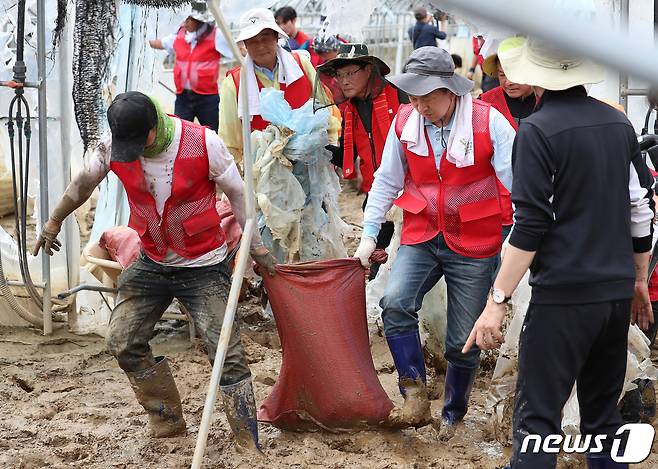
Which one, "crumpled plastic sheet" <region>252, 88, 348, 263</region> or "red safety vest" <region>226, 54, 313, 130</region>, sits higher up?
"red safety vest" <region>226, 54, 313, 130</region>

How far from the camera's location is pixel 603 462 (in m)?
3.21

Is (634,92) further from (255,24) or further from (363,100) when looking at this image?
(255,24)

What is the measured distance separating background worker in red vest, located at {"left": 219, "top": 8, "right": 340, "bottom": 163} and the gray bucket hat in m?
1.50

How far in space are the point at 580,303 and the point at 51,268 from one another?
13.9 feet

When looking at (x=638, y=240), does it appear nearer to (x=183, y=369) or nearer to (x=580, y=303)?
(x=580, y=303)

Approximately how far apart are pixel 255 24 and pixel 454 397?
2.48 metres

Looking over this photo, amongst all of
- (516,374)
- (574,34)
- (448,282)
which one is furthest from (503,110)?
(574,34)

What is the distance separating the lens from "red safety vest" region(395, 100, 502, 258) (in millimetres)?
4051

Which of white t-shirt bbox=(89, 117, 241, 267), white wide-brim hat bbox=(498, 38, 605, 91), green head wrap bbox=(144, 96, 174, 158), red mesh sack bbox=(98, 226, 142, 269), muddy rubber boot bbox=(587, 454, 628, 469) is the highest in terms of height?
white wide-brim hat bbox=(498, 38, 605, 91)

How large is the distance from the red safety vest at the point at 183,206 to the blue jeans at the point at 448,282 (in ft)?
2.66

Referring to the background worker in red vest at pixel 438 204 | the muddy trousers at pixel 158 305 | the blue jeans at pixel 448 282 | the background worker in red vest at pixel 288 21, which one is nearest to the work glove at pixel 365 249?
the background worker in red vest at pixel 438 204

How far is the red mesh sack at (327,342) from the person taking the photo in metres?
4.19

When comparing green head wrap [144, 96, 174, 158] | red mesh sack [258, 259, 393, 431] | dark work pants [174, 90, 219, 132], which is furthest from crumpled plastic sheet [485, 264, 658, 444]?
dark work pants [174, 90, 219, 132]

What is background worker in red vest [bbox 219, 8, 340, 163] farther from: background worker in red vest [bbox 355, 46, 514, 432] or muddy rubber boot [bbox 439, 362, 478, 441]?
muddy rubber boot [bbox 439, 362, 478, 441]
